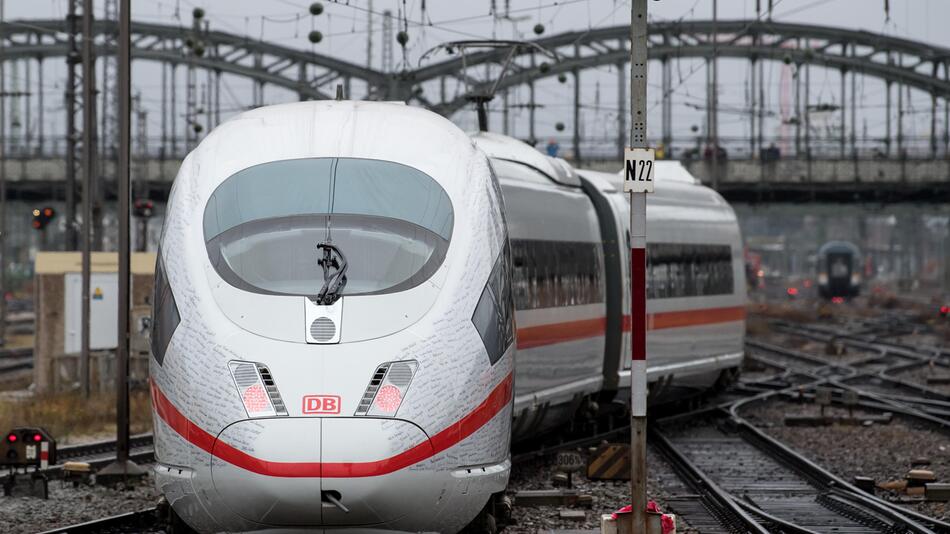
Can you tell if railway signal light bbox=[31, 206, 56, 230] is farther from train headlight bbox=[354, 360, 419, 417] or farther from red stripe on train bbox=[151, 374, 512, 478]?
train headlight bbox=[354, 360, 419, 417]

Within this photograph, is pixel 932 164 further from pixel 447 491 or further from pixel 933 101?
pixel 447 491

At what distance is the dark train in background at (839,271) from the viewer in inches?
3282

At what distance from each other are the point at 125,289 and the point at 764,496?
259 inches

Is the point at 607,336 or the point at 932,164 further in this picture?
the point at 932,164

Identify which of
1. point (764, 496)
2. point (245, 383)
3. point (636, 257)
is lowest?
point (764, 496)

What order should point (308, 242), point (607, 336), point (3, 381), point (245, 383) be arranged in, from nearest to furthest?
point (245, 383) → point (308, 242) → point (607, 336) → point (3, 381)

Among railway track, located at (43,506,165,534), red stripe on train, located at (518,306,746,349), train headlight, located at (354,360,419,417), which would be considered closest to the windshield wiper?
train headlight, located at (354,360,419,417)

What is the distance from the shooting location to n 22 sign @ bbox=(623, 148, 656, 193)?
10656mm

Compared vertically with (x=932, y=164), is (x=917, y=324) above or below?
below

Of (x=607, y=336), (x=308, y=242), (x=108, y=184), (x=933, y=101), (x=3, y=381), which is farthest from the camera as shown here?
(x=933, y=101)

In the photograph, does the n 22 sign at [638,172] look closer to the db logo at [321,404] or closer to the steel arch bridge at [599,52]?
the db logo at [321,404]

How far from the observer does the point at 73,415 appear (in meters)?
20.6

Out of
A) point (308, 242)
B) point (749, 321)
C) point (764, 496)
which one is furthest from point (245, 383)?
point (749, 321)

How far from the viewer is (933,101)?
217 ft
